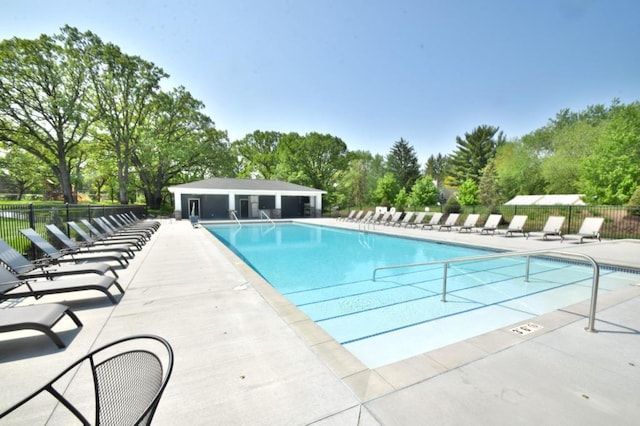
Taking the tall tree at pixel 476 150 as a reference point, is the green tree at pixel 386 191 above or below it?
below

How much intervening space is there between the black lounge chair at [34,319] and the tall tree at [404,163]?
140 feet

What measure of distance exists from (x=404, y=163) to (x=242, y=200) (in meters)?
27.9

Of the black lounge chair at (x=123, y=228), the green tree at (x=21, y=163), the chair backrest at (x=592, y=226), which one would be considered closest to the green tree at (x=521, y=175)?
the chair backrest at (x=592, y=226)

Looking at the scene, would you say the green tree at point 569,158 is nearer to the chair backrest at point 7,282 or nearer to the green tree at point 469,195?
the green tree at point 469,195

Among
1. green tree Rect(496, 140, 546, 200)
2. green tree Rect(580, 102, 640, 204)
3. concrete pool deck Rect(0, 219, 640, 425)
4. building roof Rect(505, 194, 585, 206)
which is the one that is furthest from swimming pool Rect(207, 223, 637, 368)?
green tree Rect(496, 140, 546, 200)

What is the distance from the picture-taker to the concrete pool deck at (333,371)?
1.84m

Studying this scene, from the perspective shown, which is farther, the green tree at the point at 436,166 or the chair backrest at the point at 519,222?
the green tree at the point at 436,166

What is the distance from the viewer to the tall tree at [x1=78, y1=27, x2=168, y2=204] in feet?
73.5

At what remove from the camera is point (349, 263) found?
8.88 meters

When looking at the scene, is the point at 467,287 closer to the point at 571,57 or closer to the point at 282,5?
the point at 282,5

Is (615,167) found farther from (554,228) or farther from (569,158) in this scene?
(554,228)

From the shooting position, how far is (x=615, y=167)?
20.3 metres

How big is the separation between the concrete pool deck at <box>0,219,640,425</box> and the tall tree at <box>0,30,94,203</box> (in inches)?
1024

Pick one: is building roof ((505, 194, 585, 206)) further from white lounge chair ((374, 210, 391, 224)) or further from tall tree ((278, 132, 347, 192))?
white lounge chair ((374, 210, 391, 224))
